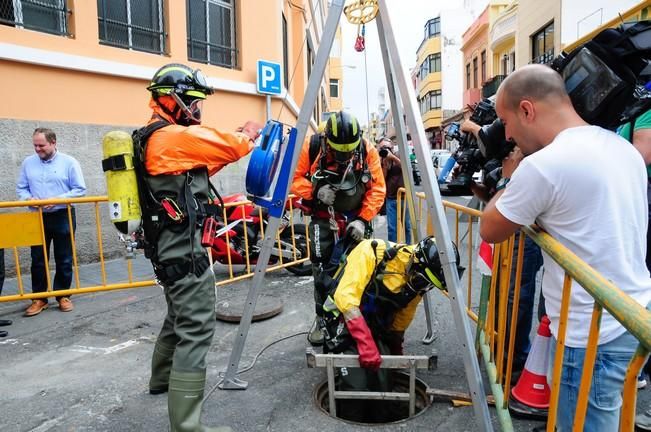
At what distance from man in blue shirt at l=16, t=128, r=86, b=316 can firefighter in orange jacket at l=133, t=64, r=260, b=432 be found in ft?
9.19

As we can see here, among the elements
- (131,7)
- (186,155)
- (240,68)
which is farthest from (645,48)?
(240,68)

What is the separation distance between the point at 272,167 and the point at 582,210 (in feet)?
5.77

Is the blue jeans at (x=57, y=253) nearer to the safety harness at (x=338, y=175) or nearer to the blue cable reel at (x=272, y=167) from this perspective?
the safety harness at (x=338, y=175)

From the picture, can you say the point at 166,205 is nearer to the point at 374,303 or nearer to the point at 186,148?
the point at 186,148

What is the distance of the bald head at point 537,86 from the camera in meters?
1.65

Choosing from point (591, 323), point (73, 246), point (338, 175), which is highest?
point (338, 175)

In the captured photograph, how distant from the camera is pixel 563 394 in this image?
5.38 feet

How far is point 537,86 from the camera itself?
165cm

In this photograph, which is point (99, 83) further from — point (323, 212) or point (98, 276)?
point (323, 212)

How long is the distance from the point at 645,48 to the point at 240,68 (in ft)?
27.9

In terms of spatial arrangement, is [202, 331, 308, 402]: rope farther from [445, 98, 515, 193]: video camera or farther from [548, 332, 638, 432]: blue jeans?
[548, 332, 638, 432]: blue jeans

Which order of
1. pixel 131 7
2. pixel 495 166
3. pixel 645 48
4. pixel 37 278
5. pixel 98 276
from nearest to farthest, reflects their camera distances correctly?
pixel 645 48
pixel 495 166
pixel 37 278
pixel 98 276
pixel 131 7

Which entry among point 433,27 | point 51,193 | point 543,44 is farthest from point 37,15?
point 433,27

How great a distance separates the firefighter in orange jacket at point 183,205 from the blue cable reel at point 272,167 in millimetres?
87
